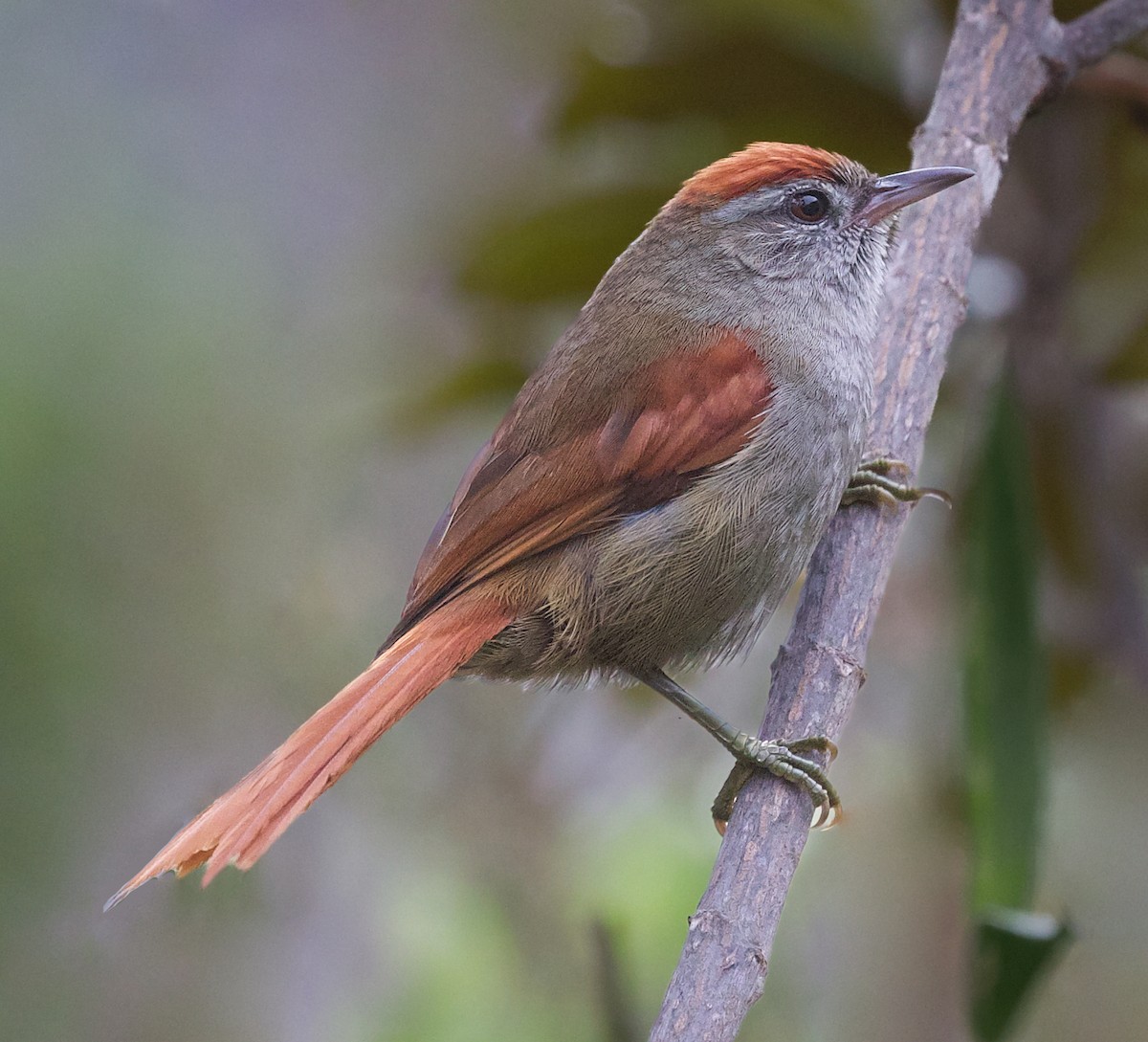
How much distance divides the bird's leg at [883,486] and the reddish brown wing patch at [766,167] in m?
0.69

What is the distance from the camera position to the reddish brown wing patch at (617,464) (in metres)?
2.65

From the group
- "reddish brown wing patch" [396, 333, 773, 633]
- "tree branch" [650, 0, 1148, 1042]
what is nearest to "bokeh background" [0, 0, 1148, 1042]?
"tree branch" [650, 0, 1148, 1042]

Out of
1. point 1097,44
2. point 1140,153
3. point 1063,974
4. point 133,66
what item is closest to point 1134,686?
point 1063,974

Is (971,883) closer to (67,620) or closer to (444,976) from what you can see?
(444,976)

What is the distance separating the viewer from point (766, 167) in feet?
9.89

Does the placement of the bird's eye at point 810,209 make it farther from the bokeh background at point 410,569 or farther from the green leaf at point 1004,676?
the green leaf at point 1004,676

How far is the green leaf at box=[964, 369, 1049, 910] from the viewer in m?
2.65

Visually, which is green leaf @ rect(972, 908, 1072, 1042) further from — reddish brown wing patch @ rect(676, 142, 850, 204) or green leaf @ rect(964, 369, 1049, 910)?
reddish brown wing patch @ rect(676, 142, 850, 204)

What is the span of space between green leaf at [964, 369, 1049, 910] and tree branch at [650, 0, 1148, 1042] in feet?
1.11

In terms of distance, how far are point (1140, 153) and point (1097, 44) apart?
44 cm

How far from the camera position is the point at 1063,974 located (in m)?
3.69

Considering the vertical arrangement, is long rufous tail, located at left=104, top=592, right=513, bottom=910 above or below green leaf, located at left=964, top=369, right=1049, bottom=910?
below

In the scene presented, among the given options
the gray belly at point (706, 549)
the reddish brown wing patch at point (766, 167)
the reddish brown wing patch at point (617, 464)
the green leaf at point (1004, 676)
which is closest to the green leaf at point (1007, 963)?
the green leaf at point (1004, 676)

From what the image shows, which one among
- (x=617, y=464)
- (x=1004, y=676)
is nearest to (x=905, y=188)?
(x=617, y=464)
